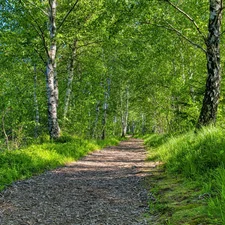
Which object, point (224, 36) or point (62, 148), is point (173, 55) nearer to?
point (224, 36)

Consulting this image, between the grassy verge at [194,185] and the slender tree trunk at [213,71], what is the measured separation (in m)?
1.74

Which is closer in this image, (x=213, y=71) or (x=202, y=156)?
(x=202, y=156)

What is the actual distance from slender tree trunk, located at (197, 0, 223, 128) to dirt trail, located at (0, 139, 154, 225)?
3.26 m

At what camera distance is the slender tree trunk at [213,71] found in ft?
31.4

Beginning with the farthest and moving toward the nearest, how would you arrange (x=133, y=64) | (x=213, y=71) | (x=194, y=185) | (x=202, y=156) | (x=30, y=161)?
(x=133, y=64) < (x=213, y=71) < (x=30, y=161) < (x=202, y=156) < (x=194, y=185)

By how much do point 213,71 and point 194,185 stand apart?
5.37 meters

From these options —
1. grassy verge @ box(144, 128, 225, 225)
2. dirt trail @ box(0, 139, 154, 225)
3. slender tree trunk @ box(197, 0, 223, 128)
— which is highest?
slender tree trunk @ box(197, 0, 223, 128)

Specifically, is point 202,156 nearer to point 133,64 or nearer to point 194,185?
point 194,185

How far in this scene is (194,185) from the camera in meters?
5.73

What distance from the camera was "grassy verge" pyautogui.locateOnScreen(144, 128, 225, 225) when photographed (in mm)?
3977

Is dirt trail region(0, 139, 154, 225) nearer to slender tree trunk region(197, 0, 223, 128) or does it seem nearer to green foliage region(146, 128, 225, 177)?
green foliage region(146, 128, 225, 177)

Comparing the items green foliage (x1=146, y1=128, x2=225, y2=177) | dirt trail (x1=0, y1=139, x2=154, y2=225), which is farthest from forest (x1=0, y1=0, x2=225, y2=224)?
dirt trail (x1=0, y1=139, x2=154, y2=225)

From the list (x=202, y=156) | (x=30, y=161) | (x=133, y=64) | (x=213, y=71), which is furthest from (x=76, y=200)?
(x=133, y=64)

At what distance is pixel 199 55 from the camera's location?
20562 millimetres
